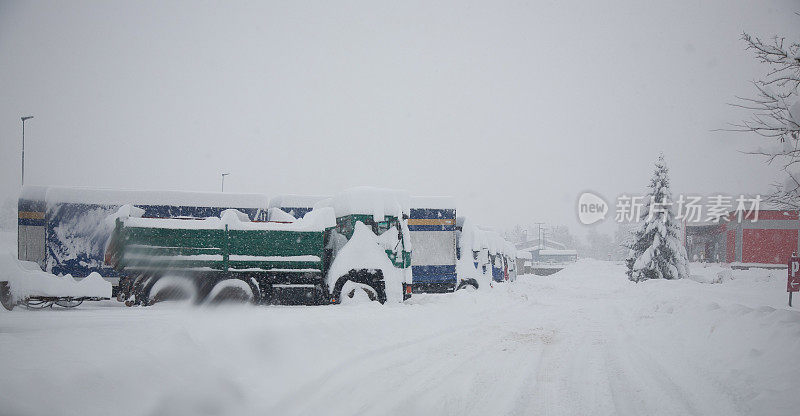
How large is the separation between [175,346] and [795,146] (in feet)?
28.5

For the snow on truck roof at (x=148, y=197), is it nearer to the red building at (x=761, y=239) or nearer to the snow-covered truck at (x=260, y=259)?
the snow-covered truck at (x=260, y=259)

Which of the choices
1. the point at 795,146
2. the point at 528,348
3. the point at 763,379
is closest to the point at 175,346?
the point at 528,348

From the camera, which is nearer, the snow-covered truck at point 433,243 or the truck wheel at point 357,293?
the truck wheel at point 357,293

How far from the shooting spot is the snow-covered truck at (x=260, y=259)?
33.6ft

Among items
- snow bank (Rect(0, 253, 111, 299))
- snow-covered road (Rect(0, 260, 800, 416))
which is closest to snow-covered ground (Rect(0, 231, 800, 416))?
snow-covered road (Rect(0, 260, 800, 416))

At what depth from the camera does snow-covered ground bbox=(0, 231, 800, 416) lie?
3.93 metres

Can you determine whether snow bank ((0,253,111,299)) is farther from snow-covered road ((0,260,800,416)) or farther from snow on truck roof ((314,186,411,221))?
Answer: snow on truck roof ((314,186,411,221))

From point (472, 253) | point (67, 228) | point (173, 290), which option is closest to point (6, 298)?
point (173, 290)

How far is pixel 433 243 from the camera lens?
59.4 feet

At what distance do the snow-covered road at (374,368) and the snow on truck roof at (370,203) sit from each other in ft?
14.3

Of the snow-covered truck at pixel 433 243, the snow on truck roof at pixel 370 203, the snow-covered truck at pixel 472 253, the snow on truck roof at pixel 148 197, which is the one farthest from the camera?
the snow-covered truck at pixel 472 253

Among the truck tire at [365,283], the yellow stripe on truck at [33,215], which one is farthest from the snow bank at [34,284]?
the yellow stripe on truck at [33,215]

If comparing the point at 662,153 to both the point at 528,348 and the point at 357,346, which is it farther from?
the point at 357,346

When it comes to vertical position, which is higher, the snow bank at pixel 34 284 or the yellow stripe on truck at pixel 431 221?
the yellow stripe on truck at pixel 431 221
